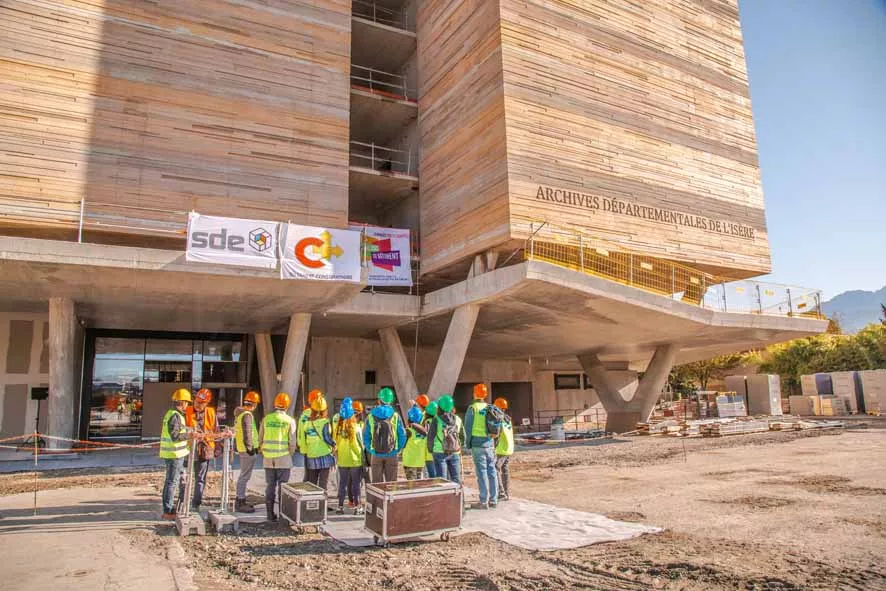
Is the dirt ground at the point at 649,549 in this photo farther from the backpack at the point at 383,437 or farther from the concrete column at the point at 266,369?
the concrete column at the point at 266,369

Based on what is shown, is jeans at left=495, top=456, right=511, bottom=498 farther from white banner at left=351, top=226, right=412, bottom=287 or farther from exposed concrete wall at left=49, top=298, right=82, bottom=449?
exposed concrete wall at left=49, top=298, right=82, bottom=449

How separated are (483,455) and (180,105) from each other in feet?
45.1

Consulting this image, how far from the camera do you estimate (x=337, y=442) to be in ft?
30.2

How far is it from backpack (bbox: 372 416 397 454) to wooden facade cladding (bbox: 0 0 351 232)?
10.6m

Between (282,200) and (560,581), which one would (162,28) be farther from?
(560,581)

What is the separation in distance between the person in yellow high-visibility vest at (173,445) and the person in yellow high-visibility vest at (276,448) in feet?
3.57

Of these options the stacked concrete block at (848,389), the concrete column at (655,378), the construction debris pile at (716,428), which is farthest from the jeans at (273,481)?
the stacked concrete block at (848,389)

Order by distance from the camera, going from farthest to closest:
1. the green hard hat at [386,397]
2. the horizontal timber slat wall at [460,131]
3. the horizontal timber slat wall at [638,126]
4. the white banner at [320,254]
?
A: the horizontal timber slat wall at [638,126]
the horizontal timber slat wall at [460,131]
the white banner at [320,254]
the green hard hat at [386,397]

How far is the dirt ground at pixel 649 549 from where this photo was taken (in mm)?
5727

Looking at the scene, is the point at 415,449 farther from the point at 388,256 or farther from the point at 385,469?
the point at 388,256

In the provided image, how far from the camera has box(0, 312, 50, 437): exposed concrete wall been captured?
21.8 meters

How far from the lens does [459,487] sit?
7.55 metres

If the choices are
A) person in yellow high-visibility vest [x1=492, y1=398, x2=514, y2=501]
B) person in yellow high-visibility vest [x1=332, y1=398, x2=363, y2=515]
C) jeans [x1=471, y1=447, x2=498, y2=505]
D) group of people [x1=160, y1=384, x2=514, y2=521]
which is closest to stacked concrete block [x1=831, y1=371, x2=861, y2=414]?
person in yellow high-visibility vest [x1=492, y1=398, x2=514, y2=501]

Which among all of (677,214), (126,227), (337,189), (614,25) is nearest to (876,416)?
(677,214)
